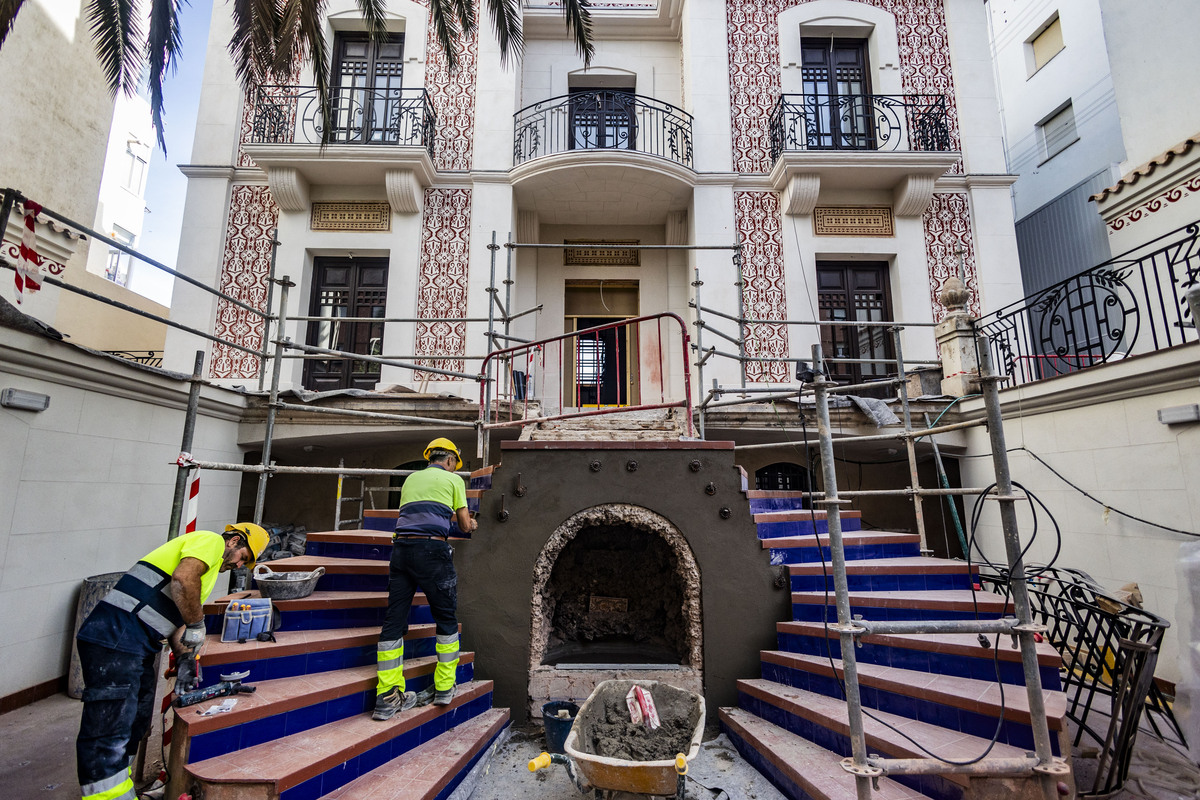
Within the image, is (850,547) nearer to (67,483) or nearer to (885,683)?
(885,683)

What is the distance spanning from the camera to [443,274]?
9.77 metres

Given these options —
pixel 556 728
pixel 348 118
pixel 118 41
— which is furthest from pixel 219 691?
pixel 348 118

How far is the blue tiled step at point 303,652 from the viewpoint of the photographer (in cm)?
349

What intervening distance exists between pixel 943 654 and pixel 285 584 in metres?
4.71

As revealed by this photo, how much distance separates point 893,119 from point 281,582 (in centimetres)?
1200

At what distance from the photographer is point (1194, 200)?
7.02 metres

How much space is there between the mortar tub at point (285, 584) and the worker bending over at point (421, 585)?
813mm

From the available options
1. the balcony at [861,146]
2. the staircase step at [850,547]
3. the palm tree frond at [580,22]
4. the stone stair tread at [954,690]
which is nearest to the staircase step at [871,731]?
the stone stair tread at [954,690]

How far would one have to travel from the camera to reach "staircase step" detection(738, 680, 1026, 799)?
118 inches

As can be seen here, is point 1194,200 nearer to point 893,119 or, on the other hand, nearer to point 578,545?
point 893,119

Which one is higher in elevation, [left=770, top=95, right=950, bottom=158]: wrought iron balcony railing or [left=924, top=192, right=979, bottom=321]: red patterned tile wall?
[left=770, top=95, right=950, bottom=158]: wrought iron balcony railing

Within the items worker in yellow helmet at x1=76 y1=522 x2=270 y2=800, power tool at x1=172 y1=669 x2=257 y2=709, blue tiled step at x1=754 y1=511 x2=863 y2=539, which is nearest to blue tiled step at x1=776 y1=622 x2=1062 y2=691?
blue tiled step at x1=754 y1=511 x2=863 y2=539

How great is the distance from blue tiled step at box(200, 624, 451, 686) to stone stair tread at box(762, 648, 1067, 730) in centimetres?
303

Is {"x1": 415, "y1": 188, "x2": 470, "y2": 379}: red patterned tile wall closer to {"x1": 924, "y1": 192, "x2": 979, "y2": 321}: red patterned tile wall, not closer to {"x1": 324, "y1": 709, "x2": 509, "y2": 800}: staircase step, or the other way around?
{"x1": 324, "y1": 709, "x2": 509, "y2": 800}: staircase step
